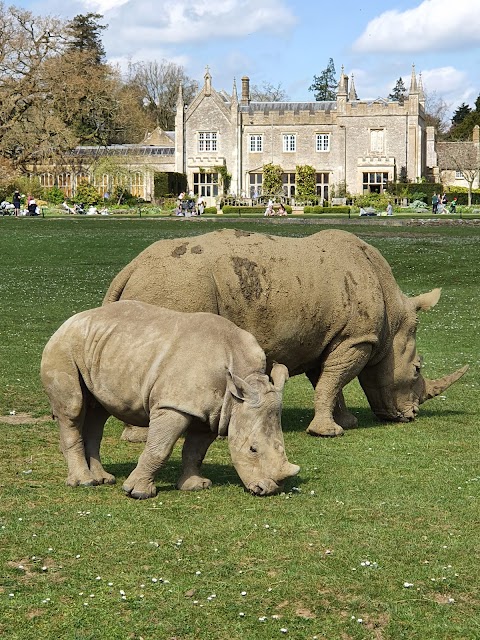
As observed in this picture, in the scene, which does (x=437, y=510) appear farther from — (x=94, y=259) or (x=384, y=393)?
(x=94, y=259)

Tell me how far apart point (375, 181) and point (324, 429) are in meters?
86.6

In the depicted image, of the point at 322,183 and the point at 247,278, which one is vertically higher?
the point at 322,183

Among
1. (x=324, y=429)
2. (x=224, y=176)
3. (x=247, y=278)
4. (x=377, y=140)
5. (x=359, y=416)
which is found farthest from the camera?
(x=224, y=176)

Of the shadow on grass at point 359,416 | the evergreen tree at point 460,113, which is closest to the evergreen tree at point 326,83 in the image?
the evergreen tree at point 460,113

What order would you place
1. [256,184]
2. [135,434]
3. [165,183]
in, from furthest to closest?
[256,184] → [165,183] → [135,434]

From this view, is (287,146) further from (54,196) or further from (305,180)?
(54,196)

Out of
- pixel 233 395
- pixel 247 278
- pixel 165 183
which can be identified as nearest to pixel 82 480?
pixel 233 395

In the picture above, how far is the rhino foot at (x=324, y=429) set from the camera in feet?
40.8

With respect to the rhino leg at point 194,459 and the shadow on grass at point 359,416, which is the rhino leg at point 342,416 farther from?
the rhino leg at point 194,459

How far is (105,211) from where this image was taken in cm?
7394

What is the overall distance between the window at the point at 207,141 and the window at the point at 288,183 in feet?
24.5

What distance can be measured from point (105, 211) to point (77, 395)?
65553 mm

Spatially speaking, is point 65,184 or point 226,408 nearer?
point 226,408

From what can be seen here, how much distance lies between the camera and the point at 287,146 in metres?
98.2
